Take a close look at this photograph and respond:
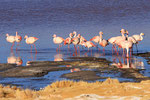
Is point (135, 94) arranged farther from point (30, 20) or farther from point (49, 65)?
point (30, 20)

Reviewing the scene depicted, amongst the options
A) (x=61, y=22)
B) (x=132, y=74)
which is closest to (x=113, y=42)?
(x=132, y=74)

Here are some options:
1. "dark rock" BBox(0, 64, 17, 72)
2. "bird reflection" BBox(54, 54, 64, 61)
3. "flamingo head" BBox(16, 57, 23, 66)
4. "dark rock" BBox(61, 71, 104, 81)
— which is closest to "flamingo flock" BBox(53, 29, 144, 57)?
"bird reflection" BBox(54, 54, 64, 61)

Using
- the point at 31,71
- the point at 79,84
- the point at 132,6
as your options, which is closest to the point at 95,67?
the point at 31,71

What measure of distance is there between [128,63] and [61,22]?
17.2 metres

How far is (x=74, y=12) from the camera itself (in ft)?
139

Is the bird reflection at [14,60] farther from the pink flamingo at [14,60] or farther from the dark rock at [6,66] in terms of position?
the dark rock at [6,66]

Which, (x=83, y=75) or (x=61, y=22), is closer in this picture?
(x=83, y=75)

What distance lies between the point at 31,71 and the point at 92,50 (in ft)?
24.6

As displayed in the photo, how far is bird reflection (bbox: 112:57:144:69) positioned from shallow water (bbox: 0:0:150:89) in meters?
0.26

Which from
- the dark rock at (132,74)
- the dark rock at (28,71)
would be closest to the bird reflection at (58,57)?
the dark rock at (28,71)

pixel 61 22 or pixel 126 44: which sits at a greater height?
pixel 61 22

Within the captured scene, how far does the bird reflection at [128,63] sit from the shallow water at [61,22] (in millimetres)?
263

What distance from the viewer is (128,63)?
64.0 feet

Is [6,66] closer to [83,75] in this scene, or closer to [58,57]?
[58,57]
